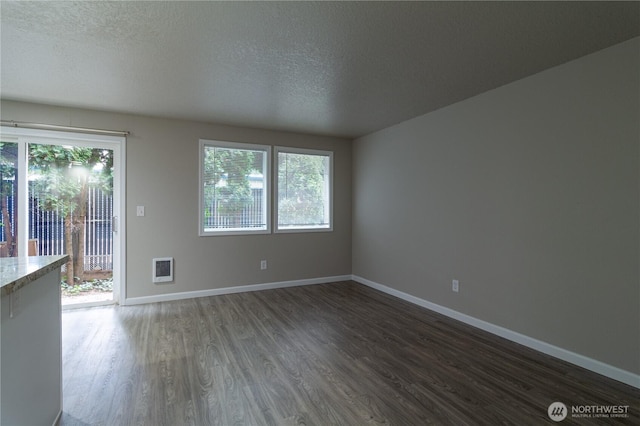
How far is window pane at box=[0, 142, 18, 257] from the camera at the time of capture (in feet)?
11.5

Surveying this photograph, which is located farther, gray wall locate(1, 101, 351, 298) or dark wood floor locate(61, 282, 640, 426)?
gray wall locate(1, 101, 351, 298)

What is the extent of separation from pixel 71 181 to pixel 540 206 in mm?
5041

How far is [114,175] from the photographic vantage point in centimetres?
398

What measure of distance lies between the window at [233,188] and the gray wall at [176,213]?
107 millimetres

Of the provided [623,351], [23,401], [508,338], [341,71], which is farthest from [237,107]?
[623,351]

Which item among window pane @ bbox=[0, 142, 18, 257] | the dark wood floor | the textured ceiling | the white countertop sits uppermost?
the textured ceiling

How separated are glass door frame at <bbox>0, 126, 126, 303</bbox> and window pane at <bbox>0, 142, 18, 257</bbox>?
0.14ft

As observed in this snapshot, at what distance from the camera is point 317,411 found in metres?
1.92

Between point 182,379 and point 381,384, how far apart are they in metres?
1.42

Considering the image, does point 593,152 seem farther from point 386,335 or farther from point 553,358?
point 386,335

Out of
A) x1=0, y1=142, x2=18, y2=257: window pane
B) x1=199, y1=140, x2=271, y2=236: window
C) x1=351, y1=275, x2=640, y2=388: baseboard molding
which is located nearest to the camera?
x1=351, y1=275, x2=640, y2=388: baseboard molding

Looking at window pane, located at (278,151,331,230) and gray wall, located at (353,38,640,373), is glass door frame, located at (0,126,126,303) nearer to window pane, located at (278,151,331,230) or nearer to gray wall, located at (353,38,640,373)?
window pane, located at (278,151,331,230)

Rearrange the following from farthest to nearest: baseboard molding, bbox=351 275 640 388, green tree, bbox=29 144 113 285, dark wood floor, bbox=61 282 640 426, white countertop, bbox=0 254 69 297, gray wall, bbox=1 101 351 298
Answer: gray wall, bbox=1 101 351 298
green tree, bbox=29 144 113 285
baseboard molding, bbox=351 275 640 388
dark wood floor, bbox=61 282 640 426
white countertop, bbox=0 254 69 297

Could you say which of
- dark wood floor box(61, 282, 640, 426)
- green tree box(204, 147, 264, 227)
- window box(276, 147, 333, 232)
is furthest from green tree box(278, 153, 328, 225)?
dark wood floor box(61, 282, 640, 426)
